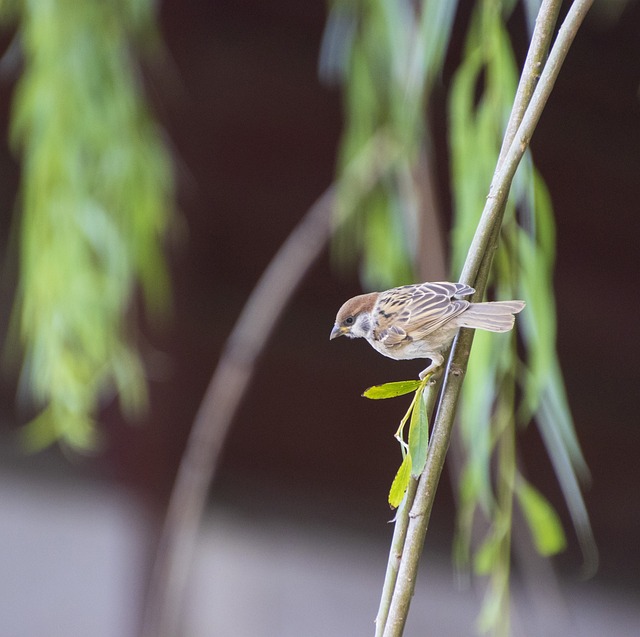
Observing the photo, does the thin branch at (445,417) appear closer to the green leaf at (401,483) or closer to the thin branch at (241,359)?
the green leaf at (401,483)

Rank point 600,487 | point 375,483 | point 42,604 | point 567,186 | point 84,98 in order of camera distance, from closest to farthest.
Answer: point 84,98 < point 567,186 < point 600,487 < point 375,483 < point 42,604

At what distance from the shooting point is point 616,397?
1987 millimetres

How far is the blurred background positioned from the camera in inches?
72.6

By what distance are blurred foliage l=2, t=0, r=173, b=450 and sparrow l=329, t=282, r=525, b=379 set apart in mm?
525

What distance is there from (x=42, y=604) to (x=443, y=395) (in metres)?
2.26

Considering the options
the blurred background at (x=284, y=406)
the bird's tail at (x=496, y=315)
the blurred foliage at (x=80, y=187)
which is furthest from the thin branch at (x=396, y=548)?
the blurred background at (x=284, y=406)

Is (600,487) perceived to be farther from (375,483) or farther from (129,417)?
(129,417)

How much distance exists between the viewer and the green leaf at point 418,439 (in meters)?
0.36

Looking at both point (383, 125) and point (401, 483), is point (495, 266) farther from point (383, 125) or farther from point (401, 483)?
point (383, 125)

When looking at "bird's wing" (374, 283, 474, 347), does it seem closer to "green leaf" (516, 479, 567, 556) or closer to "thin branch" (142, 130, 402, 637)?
"green leaf" (516, 479, 567, 556)

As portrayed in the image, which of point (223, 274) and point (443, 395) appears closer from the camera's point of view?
point (443, 395)

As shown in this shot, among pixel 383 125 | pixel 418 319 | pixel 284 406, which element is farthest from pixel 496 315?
pixel 284 406

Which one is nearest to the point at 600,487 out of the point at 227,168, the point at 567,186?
the point at 567,186

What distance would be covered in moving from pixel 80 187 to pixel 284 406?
45.0 inches
